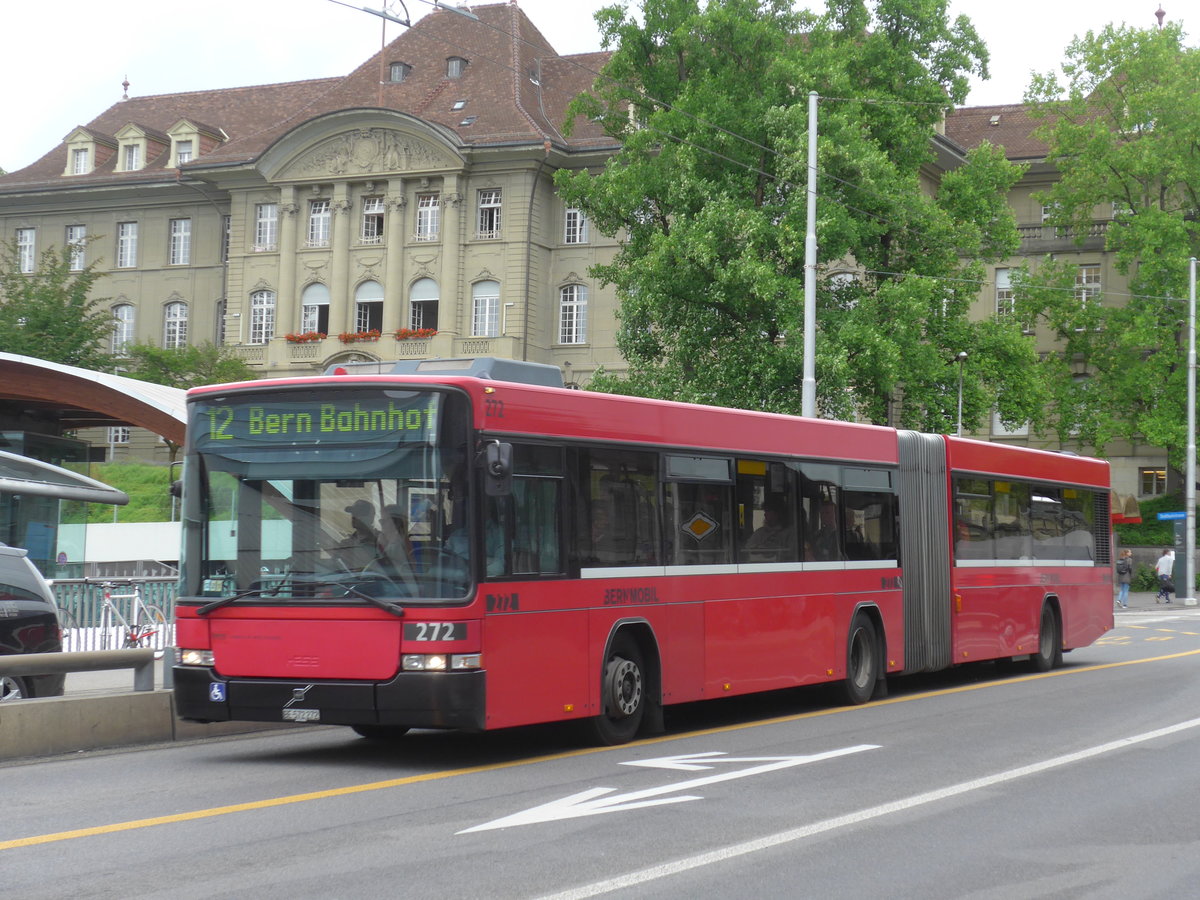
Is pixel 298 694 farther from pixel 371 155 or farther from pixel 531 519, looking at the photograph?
pixel 371 155

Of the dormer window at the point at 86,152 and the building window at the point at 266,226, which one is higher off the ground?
the dormer window at the point at 86,152

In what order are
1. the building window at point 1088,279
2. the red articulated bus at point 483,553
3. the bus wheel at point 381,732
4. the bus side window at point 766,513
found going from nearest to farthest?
the red articulated bus at point 483,553 → the bus wheel at point 381,732 → the bus side window at point 766,513 → the building window at point 1088,279

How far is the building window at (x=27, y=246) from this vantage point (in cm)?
6900

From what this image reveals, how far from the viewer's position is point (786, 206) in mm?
37219

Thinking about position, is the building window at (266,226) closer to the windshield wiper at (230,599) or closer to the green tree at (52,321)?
the green tree at (52,321)

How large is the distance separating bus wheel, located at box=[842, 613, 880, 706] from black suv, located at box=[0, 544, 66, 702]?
7.86 metres

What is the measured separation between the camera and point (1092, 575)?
23.7 m

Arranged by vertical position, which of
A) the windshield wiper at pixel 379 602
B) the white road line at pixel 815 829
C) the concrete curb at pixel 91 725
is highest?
the windshield wiper at pixel 379 602

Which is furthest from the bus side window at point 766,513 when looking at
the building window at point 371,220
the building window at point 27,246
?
the building window at point 27,246

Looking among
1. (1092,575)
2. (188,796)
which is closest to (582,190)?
(1092,575)

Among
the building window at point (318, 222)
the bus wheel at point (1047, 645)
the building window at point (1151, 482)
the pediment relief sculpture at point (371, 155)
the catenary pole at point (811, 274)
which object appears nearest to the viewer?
the bus wheel at point (1047, 645)

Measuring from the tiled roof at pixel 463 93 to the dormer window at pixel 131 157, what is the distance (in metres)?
0.52

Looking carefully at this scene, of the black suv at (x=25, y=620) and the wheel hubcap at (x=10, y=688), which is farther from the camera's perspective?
the black suv at (x=25, y=620)

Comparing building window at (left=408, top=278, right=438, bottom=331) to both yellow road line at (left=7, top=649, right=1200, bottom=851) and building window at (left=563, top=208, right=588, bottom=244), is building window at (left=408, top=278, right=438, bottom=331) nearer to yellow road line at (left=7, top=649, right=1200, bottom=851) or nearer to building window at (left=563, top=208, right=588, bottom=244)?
building window at (left=563, top=208, right=588, bottom=244)
